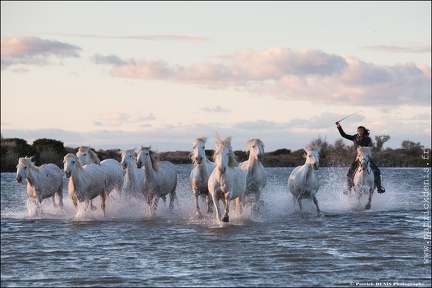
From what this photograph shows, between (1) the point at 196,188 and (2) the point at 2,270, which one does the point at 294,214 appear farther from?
(2) the point at 2,270

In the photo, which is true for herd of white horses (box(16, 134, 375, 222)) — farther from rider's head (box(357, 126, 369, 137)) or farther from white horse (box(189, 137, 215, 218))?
rider's head (box(357, 126, 369, 137))

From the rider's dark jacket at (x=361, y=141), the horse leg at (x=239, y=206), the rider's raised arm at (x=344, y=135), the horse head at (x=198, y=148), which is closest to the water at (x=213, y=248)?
the horse leg at (x=239, y=206)

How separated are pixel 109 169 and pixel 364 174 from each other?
7.19 m

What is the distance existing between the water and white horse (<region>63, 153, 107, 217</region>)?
0.53m

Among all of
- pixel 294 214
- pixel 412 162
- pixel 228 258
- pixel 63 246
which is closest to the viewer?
pixel 228 258

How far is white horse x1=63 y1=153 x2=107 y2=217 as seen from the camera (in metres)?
19.8

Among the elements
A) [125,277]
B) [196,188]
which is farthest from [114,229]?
[125,277]

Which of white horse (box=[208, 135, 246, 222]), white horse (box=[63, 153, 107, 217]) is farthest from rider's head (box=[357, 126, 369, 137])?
white horse (box=[63, 153, 107, 217])

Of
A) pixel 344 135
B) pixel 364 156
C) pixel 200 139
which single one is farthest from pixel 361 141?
pixel 200 139

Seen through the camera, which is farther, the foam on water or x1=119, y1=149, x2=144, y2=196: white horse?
x1=119, y1=149, x2=144, y2=196: white horse

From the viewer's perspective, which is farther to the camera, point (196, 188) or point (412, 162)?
point (412, 162)

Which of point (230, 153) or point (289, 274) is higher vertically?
point (230, 153)

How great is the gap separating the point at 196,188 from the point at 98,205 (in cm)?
474

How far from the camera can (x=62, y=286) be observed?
37.6 feet
